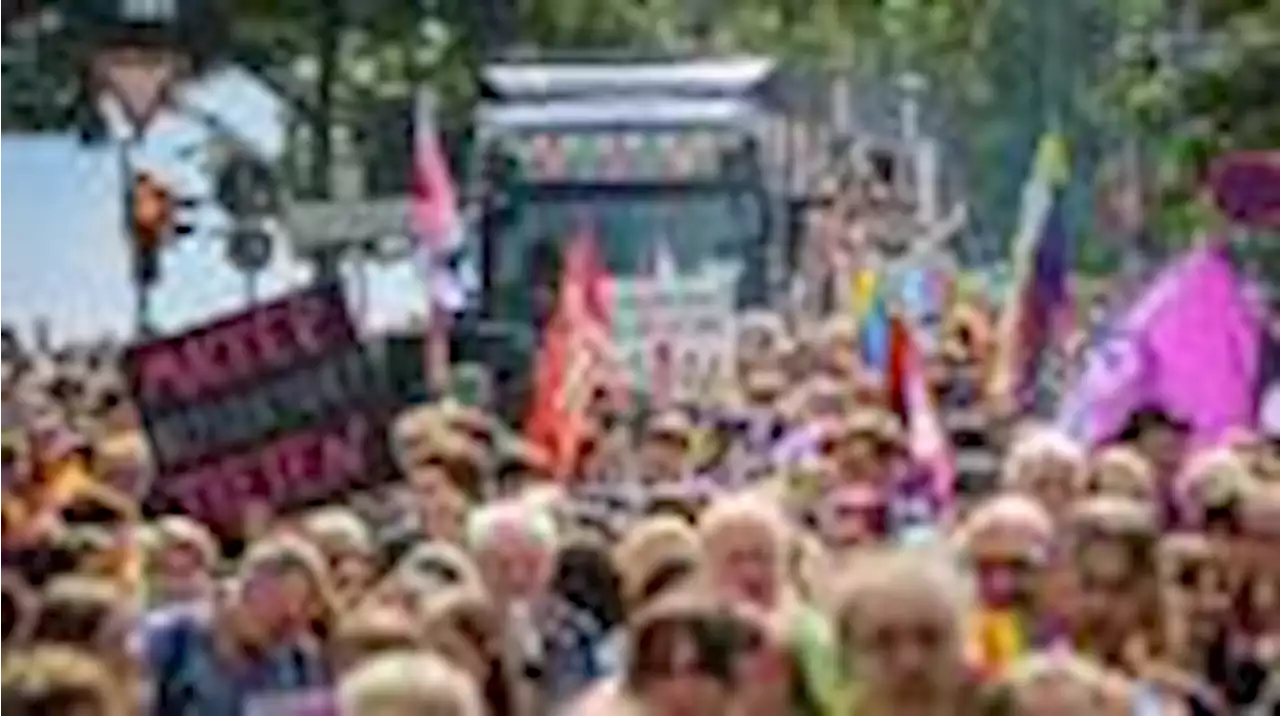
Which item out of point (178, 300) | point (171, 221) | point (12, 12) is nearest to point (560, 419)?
point (171, 221)

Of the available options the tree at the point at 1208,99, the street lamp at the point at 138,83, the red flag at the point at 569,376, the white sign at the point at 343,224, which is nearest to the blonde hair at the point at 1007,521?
the red flag at the point at 569,376

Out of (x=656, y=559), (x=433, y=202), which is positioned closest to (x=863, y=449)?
(x=656, y=559)

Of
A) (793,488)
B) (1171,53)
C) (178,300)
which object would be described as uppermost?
(793,488)

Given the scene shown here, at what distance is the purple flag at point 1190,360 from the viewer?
50.5ft

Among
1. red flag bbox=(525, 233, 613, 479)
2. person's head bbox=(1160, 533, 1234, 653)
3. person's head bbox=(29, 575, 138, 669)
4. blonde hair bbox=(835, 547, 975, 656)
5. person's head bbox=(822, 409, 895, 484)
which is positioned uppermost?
blonde hair bbox=(835, 547, 975, 656)

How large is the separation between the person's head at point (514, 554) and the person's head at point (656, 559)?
191 millimetres

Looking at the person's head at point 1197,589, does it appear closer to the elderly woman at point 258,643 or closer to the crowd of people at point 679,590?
the crowd of people at point 679,590

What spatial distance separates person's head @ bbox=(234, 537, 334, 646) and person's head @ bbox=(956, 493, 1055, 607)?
56.6 inches

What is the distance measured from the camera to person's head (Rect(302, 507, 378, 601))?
12031mm

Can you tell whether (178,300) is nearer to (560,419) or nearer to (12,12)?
(12,12)

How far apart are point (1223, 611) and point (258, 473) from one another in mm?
3631

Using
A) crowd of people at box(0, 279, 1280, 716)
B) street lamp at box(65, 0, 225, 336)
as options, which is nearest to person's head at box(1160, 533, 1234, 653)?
crowd of people at box(0, 279, 1280, 716)

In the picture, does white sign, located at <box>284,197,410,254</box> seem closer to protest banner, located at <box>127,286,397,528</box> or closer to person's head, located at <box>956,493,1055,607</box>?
protest banner, located at <box>127,286,397,528</box>

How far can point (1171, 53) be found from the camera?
112 ft
